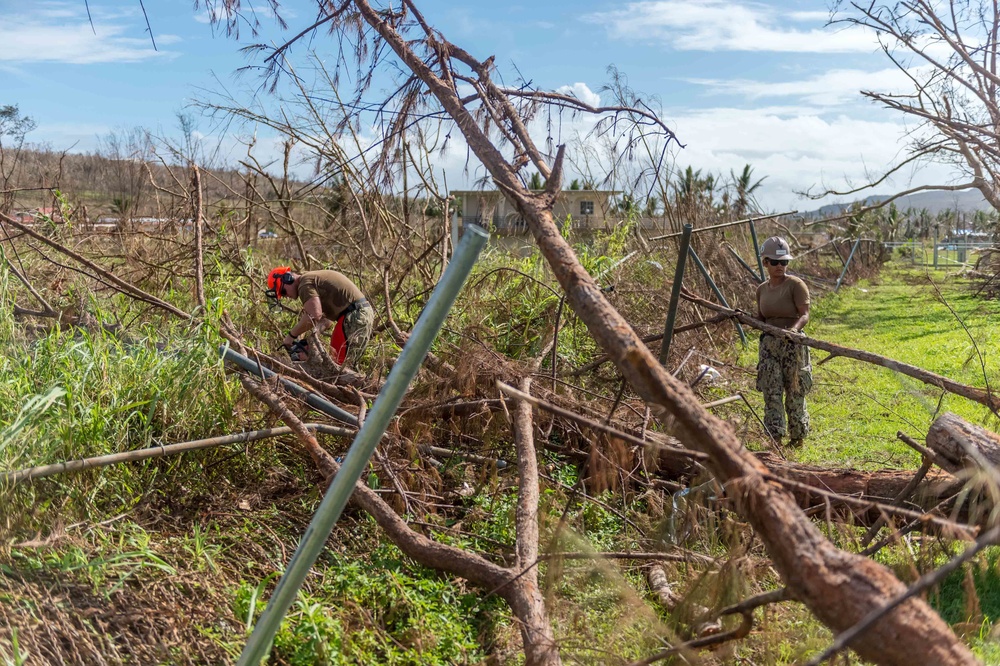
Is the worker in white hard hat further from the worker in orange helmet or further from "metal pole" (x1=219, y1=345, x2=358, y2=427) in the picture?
"metal pole" (x1=219, y1=345, x2=358, y2=427)

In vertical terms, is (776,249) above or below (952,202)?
below

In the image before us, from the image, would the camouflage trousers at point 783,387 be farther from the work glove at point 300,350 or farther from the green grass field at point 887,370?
the work glove at point 300,350

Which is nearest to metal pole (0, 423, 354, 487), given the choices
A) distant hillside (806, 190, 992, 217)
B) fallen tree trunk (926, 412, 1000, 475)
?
fallen tree trunk (926, 412, 1000, 475)

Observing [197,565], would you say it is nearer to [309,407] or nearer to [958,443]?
[309,407]

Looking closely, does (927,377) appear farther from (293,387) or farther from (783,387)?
(293,387)

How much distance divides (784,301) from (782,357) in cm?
48

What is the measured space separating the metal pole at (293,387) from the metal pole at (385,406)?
2.33 meters

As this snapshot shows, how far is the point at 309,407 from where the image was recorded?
15.3 ft

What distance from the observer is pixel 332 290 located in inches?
265

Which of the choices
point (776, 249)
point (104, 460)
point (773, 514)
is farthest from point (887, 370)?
point (104, 460)

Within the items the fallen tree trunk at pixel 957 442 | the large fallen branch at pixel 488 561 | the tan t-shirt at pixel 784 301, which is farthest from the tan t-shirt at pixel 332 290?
the fallen tree trunk at pixel 957 442

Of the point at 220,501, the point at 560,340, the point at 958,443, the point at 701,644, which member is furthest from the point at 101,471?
the point at 958,443

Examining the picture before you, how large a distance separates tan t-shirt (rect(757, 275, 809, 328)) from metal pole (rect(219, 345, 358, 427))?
374 cm

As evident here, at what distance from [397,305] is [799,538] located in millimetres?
5564
